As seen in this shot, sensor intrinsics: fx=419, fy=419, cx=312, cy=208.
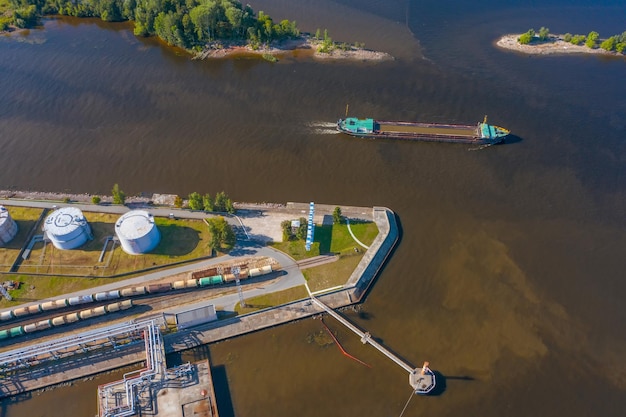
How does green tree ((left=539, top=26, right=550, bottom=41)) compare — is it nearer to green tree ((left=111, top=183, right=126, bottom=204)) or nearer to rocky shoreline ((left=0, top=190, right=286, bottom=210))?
rocky shoreline ((left=0, top=190, right=286, bottom=210))

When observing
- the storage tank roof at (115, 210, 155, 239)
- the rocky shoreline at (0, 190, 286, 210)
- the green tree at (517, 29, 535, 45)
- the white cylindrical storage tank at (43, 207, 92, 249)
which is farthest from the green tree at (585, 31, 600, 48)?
the white cylindrical storage tank at (43, 207, 92, 249)

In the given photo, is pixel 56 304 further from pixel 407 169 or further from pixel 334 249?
pixel 407 169

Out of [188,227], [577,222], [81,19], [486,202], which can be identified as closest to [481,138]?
[486,202]

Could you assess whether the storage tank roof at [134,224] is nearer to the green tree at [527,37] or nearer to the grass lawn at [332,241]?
the grass lawn at [332,241]

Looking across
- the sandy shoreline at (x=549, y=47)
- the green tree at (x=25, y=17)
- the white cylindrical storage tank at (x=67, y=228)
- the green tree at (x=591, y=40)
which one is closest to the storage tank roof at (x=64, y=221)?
the white cylindrical storage tank at (x=67, y=228)

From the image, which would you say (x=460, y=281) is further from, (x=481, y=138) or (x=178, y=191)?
(x=178, y=191)
